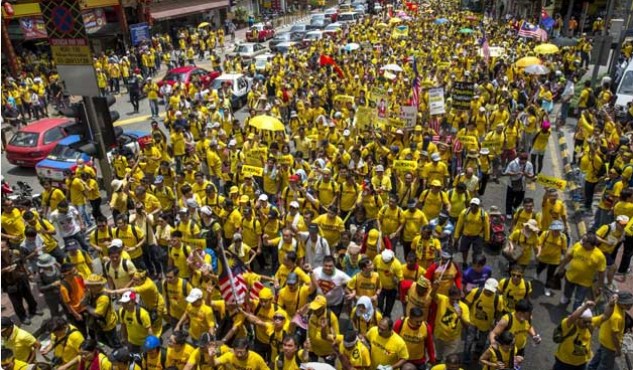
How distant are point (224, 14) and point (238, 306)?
47.6 metres

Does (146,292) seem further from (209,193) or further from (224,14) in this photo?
(224,14)

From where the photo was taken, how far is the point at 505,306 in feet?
23.1

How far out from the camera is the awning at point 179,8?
38.5 meters

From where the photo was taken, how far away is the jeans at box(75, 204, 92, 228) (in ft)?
36.5

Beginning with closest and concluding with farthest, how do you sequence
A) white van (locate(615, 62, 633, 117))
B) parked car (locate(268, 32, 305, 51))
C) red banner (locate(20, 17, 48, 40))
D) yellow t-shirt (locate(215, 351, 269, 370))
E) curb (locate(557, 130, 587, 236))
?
yellow t-shirt (locate(215, 351, 269, 370)), curb (locate(557, 130, 587, 236)), white van (locate(615, 62, 633, 117)), red banner (locate(20, 17, 48, 40)), parked car (locate(268, 32, 305, 51))

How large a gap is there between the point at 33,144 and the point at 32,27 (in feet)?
54.7

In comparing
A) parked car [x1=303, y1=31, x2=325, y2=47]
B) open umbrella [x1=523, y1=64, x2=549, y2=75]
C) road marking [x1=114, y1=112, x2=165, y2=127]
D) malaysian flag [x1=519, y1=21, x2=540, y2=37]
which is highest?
malaysian flag [x1=519, y1=21, x2=540, y2=37]

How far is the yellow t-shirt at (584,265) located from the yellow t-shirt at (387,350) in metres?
3.57

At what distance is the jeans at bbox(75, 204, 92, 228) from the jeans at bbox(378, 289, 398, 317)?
697cm

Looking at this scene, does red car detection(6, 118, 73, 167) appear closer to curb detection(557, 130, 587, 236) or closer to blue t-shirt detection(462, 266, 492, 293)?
blue t-shirt detection(462, 266, 492, 293)

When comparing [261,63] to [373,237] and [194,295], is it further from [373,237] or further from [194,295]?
[194,295]

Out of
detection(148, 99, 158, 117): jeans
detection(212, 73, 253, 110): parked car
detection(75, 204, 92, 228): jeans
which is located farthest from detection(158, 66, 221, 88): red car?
detection(75, 204, 92, 228): jeans

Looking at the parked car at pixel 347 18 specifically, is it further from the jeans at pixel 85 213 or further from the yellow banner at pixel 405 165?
the jeans at pixel 85 213

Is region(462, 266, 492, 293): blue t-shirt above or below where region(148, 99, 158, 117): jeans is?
above
